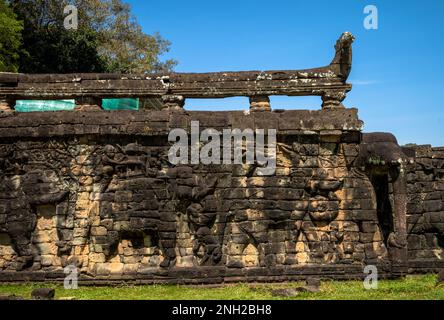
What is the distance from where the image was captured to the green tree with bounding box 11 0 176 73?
83.8ft

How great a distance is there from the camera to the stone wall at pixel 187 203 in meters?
8.98

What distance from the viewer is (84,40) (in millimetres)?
25719

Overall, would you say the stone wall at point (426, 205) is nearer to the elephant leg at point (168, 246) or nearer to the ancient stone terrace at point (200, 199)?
the ancient stone terrace at point (200, 199)

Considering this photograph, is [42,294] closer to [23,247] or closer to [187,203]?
[23,247]

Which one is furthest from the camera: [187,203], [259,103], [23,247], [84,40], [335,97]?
[84,40]

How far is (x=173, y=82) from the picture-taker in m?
9.67

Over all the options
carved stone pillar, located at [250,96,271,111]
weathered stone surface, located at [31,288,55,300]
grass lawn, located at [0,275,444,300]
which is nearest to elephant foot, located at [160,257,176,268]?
grass lawn, located at [0,275,444,300]

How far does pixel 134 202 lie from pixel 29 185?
7.73 ft

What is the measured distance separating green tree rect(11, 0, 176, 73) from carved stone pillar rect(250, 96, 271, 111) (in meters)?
18.9

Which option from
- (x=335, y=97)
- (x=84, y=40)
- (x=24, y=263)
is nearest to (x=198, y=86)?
(x=335, y=97)

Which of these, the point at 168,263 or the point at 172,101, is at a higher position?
the point at 172,101

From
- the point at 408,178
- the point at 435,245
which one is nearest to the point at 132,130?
the point at 408,178

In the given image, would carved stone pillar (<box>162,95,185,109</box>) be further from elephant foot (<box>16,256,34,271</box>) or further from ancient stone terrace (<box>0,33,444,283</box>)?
elephant foot (<box>16,256,34,271</box>)

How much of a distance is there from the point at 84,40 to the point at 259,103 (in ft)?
63.7
